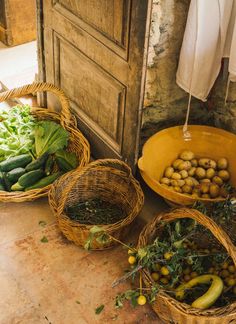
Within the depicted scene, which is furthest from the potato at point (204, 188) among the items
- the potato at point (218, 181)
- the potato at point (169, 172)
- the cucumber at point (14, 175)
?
the cucumber at point (14, 175)

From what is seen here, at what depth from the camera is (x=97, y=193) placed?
290cm

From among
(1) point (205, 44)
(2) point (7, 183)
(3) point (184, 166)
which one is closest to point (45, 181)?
(2) point (7, 183)

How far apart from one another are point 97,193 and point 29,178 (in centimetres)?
42

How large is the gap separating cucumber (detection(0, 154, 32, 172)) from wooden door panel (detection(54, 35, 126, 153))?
1.63ft

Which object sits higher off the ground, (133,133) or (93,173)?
(133,133)

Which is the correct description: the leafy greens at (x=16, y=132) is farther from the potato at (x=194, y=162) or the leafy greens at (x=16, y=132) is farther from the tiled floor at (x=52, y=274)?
the potato at (x=194, y=162)

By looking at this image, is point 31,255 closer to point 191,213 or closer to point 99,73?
point 191,213

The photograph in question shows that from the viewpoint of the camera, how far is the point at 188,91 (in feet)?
8.63

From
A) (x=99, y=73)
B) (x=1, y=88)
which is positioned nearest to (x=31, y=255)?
(x=99, y=73)

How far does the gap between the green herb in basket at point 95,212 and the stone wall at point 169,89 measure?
18.2 inches

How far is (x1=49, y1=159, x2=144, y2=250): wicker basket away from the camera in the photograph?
2504mm

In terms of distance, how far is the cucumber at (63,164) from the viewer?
2.99 metres

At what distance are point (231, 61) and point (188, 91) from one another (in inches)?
12.5

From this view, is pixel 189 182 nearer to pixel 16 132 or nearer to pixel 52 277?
pixel 52 277
